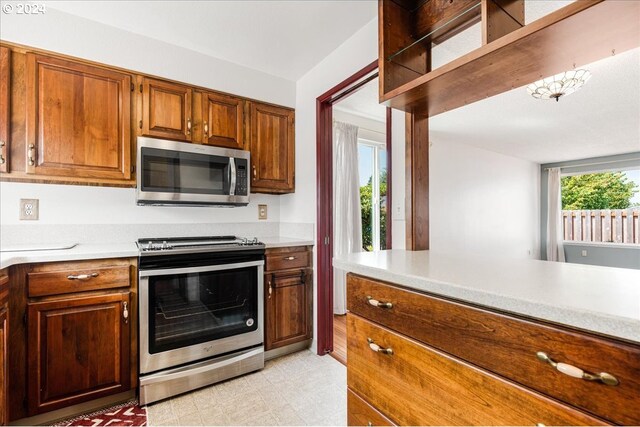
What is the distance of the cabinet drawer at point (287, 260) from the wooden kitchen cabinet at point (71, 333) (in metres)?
0.92

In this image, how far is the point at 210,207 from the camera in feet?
8.58

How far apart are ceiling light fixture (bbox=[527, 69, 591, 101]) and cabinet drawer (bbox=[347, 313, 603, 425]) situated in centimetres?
116

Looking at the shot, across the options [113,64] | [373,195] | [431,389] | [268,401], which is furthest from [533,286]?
[373,195]

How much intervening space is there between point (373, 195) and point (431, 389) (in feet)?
10.5

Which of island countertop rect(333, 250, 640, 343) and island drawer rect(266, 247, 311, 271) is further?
island drawer rect(266, 247, 311, 271)

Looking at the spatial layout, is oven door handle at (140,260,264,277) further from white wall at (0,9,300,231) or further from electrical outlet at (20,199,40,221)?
electrical outlet at (20,199,40,221)

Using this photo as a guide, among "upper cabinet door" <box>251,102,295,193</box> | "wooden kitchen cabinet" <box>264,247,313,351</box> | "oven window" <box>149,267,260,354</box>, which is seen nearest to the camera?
"oven window" <box>149,267,260,354</box>

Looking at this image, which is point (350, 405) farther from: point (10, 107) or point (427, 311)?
point (10, 107)

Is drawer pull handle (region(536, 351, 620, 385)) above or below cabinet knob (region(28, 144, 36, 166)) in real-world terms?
below

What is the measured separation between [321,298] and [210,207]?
4.15ft

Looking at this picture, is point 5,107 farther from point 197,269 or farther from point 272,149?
point 272,149

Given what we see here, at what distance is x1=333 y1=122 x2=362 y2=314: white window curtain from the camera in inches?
138

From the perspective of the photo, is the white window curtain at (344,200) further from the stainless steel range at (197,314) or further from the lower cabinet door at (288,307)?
the stainless steel range at (197,314)

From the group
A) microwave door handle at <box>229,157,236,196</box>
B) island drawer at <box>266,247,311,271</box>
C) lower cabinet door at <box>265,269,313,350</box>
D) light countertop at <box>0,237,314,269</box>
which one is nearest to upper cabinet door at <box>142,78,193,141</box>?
microwave door handle at <box>229,157,236,196</box>
